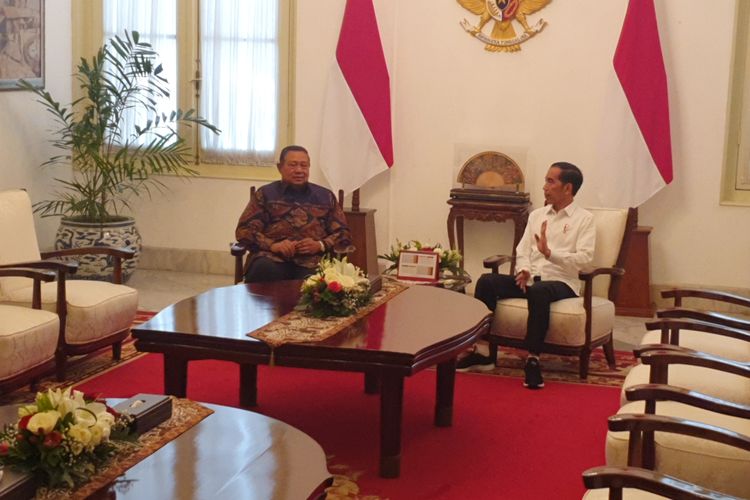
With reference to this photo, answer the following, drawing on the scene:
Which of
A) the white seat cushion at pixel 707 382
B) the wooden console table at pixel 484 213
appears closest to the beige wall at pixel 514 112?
the wooden console table at pixel 484 213

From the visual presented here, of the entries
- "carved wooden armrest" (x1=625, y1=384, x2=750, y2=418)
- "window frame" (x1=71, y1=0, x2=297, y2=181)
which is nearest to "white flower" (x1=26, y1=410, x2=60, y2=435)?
"carved wooden armrest" (x1=625, y1=384, x2=750, y2=418)

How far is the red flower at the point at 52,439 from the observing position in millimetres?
2492

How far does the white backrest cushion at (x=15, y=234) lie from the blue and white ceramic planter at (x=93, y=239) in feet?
6.88

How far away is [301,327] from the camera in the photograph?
4.27 m

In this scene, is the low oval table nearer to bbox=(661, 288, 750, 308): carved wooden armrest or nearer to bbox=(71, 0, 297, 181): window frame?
bbox=(661, 288, 750, 308): carved wooden armrest

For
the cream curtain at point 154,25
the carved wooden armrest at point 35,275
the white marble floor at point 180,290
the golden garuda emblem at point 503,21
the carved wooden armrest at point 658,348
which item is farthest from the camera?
the cream curtain at point 154,25

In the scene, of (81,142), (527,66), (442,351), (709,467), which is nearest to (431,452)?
(442,351)

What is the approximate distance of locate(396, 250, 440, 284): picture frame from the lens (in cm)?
597

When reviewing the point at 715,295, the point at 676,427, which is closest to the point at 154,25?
the point at 715,295

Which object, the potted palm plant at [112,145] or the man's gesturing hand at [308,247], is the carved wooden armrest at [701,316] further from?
the potted palm plant at [112,145]

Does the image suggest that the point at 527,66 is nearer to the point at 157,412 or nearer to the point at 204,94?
the point at 204,94

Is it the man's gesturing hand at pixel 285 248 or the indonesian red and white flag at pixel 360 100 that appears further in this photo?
the indonesian red and white flag at pixel 360 100

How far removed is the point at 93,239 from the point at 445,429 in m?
4.10

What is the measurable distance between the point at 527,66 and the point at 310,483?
5.56 m
